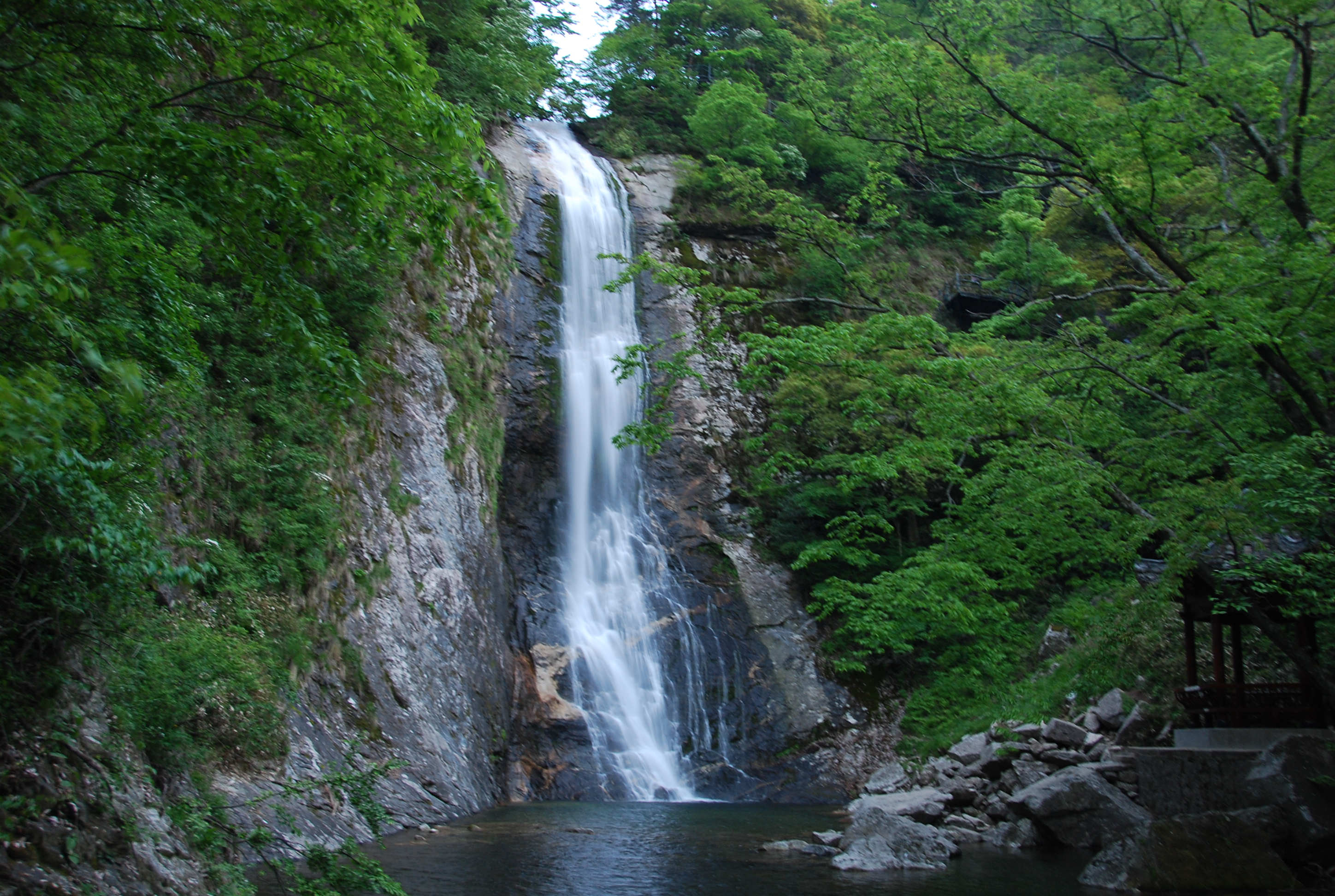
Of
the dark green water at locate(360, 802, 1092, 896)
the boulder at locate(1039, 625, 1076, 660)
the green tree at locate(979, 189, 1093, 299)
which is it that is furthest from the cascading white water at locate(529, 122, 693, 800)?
the green tree at locate(979, 189, 1093, 299)

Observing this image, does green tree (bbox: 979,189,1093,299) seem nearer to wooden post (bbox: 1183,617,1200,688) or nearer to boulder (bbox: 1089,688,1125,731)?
boulder (bbox: 1089,688,1125,731)

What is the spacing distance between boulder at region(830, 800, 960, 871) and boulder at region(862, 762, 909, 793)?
19.2 feet

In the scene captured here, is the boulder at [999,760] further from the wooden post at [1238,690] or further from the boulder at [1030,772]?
the wooden post at [1238,690]

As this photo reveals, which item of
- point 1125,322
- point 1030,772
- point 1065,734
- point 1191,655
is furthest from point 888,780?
point 1125,322

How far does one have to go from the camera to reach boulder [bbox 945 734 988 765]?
579 inches

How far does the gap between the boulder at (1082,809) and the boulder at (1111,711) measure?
2995 mm

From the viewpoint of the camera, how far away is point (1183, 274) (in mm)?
9578

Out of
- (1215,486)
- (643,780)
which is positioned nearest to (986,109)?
(1215,486)

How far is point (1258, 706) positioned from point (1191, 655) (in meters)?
1.18

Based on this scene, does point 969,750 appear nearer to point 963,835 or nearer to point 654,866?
point 963,835

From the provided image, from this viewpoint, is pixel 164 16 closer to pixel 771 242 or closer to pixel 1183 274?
pixel 1183 274

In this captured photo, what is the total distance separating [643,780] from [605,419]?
9.23m

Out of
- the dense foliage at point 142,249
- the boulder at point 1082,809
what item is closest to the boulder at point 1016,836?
the boulder at point 1082,809

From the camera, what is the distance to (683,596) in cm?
2042
